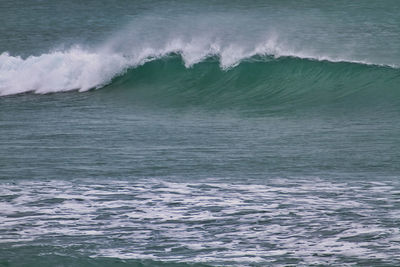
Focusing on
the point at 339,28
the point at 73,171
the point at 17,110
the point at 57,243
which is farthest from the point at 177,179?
the point at 339,28

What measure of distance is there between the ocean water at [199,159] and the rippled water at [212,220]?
22mm

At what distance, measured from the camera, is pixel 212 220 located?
8703mm

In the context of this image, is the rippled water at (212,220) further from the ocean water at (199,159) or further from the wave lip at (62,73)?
the wave lip at (62,73)

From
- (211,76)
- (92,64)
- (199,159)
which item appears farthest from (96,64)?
(199,159)

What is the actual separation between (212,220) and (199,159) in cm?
299

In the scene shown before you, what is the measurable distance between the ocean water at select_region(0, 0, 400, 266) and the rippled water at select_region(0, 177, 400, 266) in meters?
0.02

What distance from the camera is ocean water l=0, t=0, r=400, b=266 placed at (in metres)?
7.95

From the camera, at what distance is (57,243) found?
800cm

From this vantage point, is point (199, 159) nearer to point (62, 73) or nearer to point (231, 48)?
point (62, 73)

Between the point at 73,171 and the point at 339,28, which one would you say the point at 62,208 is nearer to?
the point at 73,171

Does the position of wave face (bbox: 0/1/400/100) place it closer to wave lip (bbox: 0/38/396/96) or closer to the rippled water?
wave lip (bbox: 0/38/396/96)

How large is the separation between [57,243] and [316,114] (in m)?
9.03

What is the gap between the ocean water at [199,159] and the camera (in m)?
7.95

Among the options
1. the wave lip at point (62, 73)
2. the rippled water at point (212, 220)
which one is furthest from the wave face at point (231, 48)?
the rippled water at point (212, 220)
